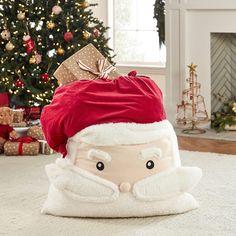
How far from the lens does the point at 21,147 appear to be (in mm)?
4812

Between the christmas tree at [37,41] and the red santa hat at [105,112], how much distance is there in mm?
2334

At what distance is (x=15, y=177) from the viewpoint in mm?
4238

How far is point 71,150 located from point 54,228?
0.42 meters

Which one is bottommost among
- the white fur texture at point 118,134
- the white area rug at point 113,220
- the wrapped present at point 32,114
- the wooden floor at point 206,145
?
the white area rug at point 113,220

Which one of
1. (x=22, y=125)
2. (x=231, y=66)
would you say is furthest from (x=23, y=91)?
(x=231, y=66)

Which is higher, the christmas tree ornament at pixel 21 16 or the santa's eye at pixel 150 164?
the christmas tree ornament at pixel 21 16

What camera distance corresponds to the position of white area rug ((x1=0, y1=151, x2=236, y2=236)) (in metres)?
3.19

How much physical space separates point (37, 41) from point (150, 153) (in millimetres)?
2709

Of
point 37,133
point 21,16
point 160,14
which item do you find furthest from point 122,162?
point 160,14

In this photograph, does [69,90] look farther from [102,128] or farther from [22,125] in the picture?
[22,125]

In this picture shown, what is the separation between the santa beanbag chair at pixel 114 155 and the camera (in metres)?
3.30

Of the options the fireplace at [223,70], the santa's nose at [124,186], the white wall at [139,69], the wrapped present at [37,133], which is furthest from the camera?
the white wall at [139,69]

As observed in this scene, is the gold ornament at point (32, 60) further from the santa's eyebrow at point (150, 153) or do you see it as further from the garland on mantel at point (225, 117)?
the santa's eyebrow at point (150, 153)

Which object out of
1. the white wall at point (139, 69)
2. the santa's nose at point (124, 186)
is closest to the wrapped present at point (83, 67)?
the santa's nose at point (124, 186)
